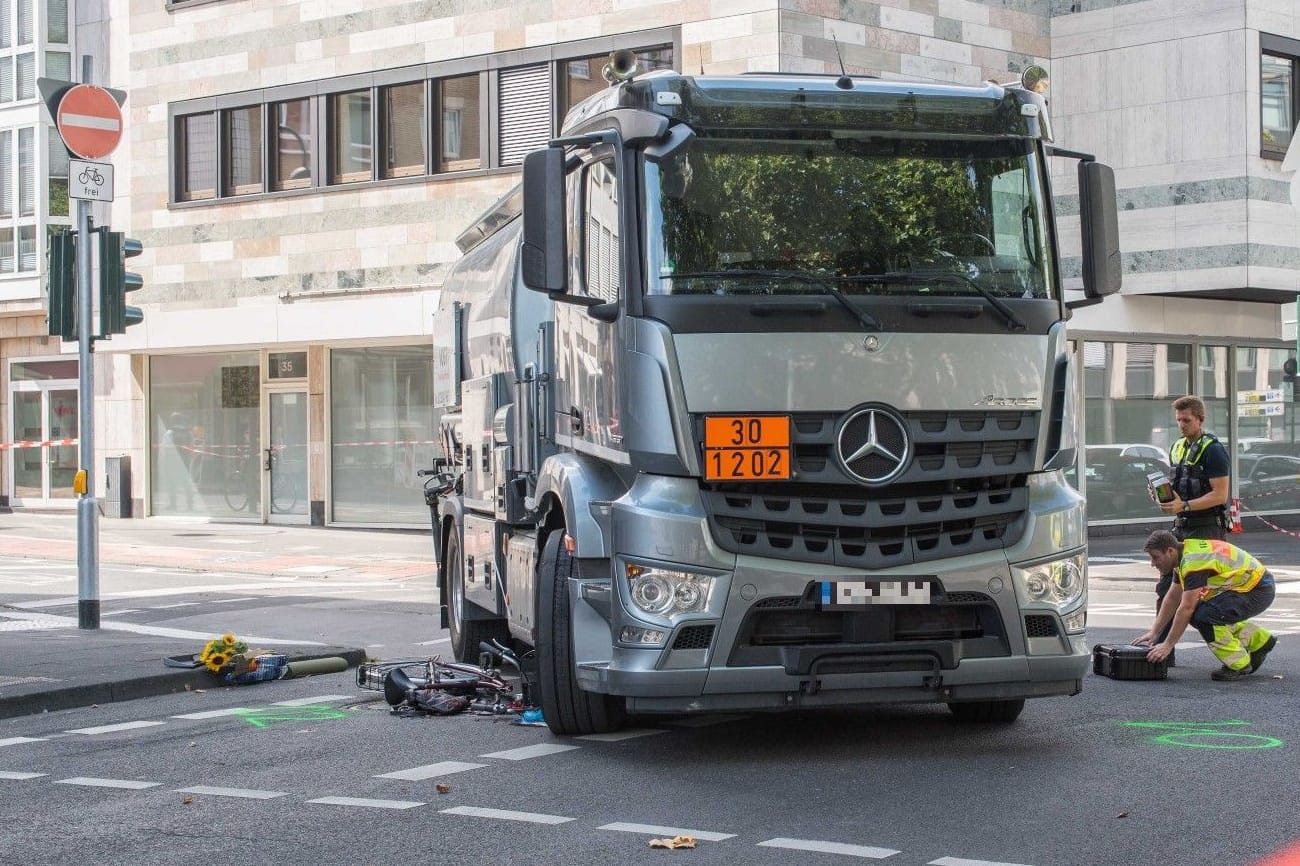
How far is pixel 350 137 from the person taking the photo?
27.6 metres

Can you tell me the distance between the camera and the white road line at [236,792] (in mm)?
7602

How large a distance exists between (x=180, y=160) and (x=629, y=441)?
23183 mm

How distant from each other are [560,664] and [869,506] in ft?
5.63

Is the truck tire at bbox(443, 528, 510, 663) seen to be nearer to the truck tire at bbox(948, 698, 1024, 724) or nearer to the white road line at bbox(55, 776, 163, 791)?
the truck tire at bbox(948, 698, 1024, 724)

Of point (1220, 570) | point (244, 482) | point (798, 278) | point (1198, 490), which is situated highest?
point (798, 278)

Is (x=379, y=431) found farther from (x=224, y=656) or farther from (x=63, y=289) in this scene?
(x=224, y=656)

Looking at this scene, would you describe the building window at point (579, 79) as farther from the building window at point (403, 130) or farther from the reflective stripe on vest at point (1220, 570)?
the reflective stripe on vest at point (1220, 570)

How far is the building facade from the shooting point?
2475 cm

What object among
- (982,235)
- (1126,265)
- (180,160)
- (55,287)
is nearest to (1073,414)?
(982,235)

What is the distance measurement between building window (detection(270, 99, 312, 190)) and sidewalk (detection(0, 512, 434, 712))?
542cm

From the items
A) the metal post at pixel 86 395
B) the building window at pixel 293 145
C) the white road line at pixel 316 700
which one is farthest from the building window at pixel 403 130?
the white road line at pixel 316 700

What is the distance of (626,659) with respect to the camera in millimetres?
7965

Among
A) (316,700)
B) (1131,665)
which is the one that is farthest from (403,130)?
(1131,665)

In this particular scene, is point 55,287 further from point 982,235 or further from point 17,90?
point 17,90
